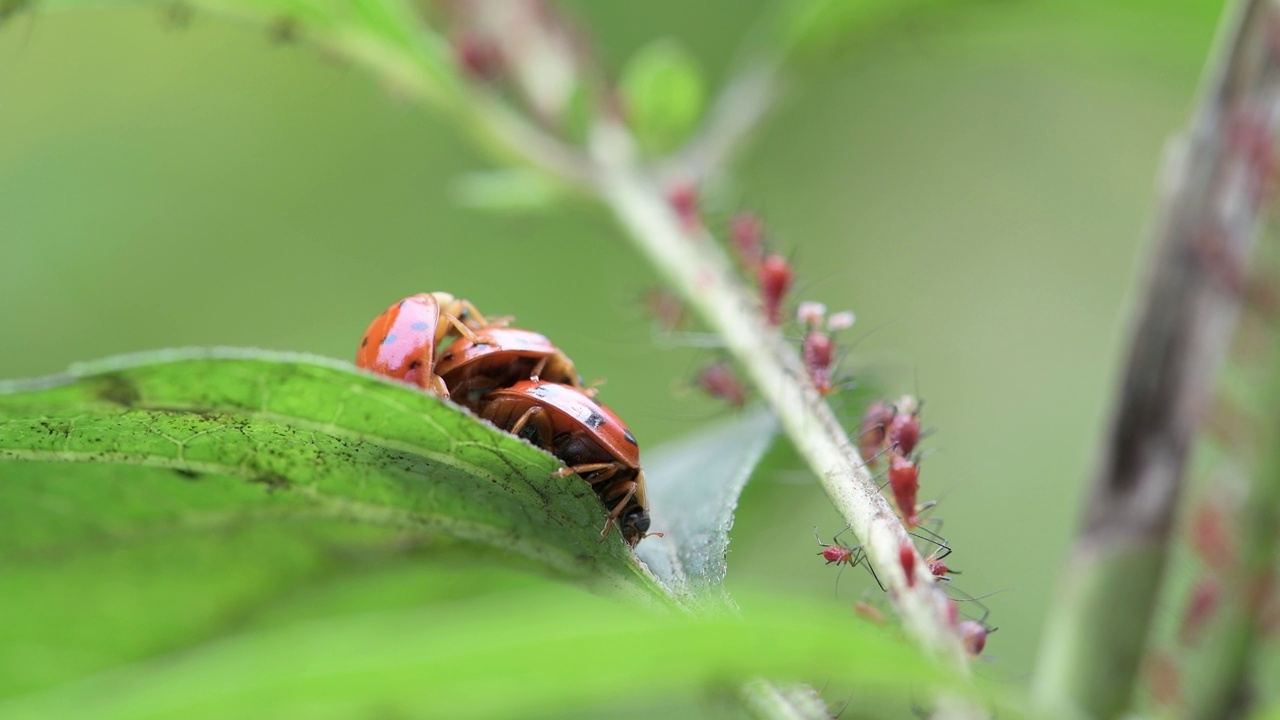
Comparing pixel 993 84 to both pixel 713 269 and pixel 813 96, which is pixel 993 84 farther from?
pixel 713 269

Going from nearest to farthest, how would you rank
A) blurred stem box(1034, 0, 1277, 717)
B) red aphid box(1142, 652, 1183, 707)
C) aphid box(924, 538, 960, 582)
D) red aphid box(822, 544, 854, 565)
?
aphid box(924, 538, 960, 582)
blurred stem box(1034, 0, 1277, 717)
red aphid box(822, 544, 854, 565)
red aphid box(1142, 652, 1183, 707)

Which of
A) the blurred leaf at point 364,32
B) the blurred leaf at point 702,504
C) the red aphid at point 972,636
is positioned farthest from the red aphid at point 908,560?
the blurred leaf at point 364,32

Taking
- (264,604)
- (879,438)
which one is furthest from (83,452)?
(879,438)

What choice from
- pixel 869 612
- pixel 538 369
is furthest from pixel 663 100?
pixel 869 612

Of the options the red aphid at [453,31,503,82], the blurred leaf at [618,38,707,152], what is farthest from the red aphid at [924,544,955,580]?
the red aphid at [453,31,503,82]

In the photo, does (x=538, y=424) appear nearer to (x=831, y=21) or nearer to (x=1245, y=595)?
(x=1245, y=595)

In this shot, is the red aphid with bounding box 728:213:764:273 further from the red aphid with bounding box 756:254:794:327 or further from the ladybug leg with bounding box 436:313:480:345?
the ladybug leg with bounding box 436:313:480:345

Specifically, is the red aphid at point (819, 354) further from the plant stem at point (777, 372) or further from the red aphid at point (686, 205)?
the red aphid at point (686, 205)
